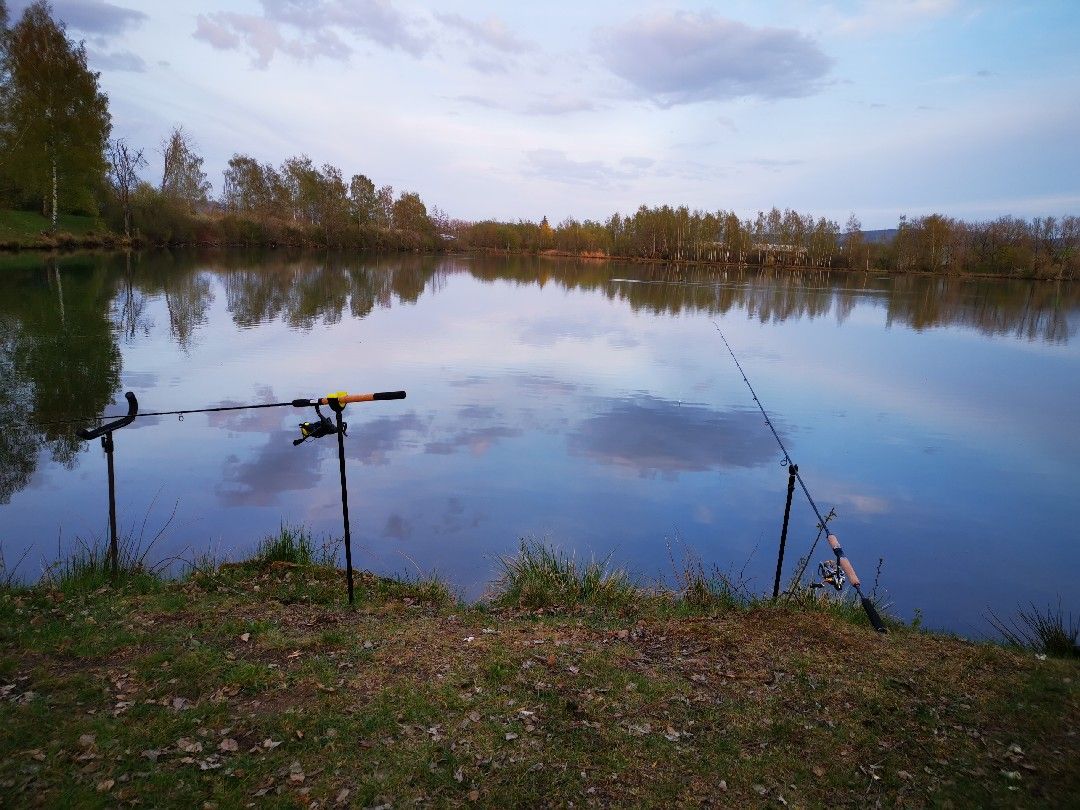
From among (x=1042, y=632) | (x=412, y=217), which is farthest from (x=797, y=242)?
(x=1042, y=632)

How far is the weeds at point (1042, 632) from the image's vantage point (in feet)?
20.6

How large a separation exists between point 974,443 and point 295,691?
1488 cm

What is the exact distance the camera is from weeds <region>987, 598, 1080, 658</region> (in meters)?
6.29

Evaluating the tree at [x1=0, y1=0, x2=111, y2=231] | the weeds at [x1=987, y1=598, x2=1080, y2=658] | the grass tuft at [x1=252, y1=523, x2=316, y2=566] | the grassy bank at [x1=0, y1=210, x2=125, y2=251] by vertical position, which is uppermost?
the tree at [x1=0, y1=0, x2=111, y2=231]

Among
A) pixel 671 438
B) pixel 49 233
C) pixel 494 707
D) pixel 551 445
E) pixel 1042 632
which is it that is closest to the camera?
pixel 494 707

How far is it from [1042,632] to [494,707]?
5.61 m

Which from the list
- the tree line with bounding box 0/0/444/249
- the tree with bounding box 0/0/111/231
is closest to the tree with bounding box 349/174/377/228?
the tree line with bounding box 0/0/444/249

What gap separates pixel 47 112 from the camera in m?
46.0

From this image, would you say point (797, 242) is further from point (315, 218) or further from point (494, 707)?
point (494, 707)

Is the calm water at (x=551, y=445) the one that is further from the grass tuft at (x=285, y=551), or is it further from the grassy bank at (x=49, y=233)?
the grassy bank at (x=49, y=233)

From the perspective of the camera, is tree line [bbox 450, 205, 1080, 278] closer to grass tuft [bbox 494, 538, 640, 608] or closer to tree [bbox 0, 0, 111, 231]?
tree [bbox 0, 0, 111, 231]

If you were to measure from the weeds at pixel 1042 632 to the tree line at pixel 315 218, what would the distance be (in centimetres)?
5770

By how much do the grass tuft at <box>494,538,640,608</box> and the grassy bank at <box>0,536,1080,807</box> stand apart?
0.50 metres

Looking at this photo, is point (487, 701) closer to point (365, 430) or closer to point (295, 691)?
point (295, 691)
